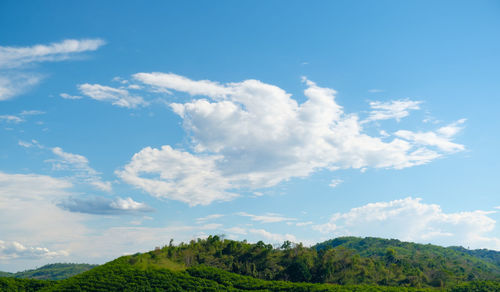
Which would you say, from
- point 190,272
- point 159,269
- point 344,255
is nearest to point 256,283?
point 190,272

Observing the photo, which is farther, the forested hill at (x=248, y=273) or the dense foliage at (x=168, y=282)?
the forested hill at (x=248, y=273)

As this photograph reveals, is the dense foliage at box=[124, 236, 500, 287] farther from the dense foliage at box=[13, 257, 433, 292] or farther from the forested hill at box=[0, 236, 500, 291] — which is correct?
the dense foliage at box=[13, 257, 433, 292]

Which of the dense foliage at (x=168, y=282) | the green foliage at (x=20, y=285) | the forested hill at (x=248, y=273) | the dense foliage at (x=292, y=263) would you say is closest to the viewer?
the dense foliage at (x=168, y=282)

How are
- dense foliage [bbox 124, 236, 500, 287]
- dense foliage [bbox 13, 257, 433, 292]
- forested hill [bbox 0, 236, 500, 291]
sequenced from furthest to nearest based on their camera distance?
dense foliage [bbox 124, 236, 500, 287], forested hill [bbox 0, 236, 500, 291], dense foliage [bbox 13, 257, 433, 292]

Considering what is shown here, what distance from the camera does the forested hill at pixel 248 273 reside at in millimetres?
47750

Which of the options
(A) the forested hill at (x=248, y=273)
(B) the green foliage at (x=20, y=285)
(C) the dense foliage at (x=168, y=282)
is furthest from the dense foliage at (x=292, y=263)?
(B) the green foliage at (x=20, y=285)

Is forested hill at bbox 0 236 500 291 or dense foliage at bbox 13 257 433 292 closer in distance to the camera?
dense foliage at bbox 13 257 433 292

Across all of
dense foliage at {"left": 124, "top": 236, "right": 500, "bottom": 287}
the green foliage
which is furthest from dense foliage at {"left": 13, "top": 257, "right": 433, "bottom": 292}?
the green foliage

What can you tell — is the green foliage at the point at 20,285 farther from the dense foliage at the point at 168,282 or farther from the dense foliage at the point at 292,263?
the dense foliage at the point at 292,263

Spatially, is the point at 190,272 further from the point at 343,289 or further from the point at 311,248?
the point at 311,248

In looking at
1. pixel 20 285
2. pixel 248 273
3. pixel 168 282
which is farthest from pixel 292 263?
pixel 20 285

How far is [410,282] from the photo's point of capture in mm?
61000

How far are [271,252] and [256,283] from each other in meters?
14.0

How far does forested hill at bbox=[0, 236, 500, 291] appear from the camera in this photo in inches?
1880
